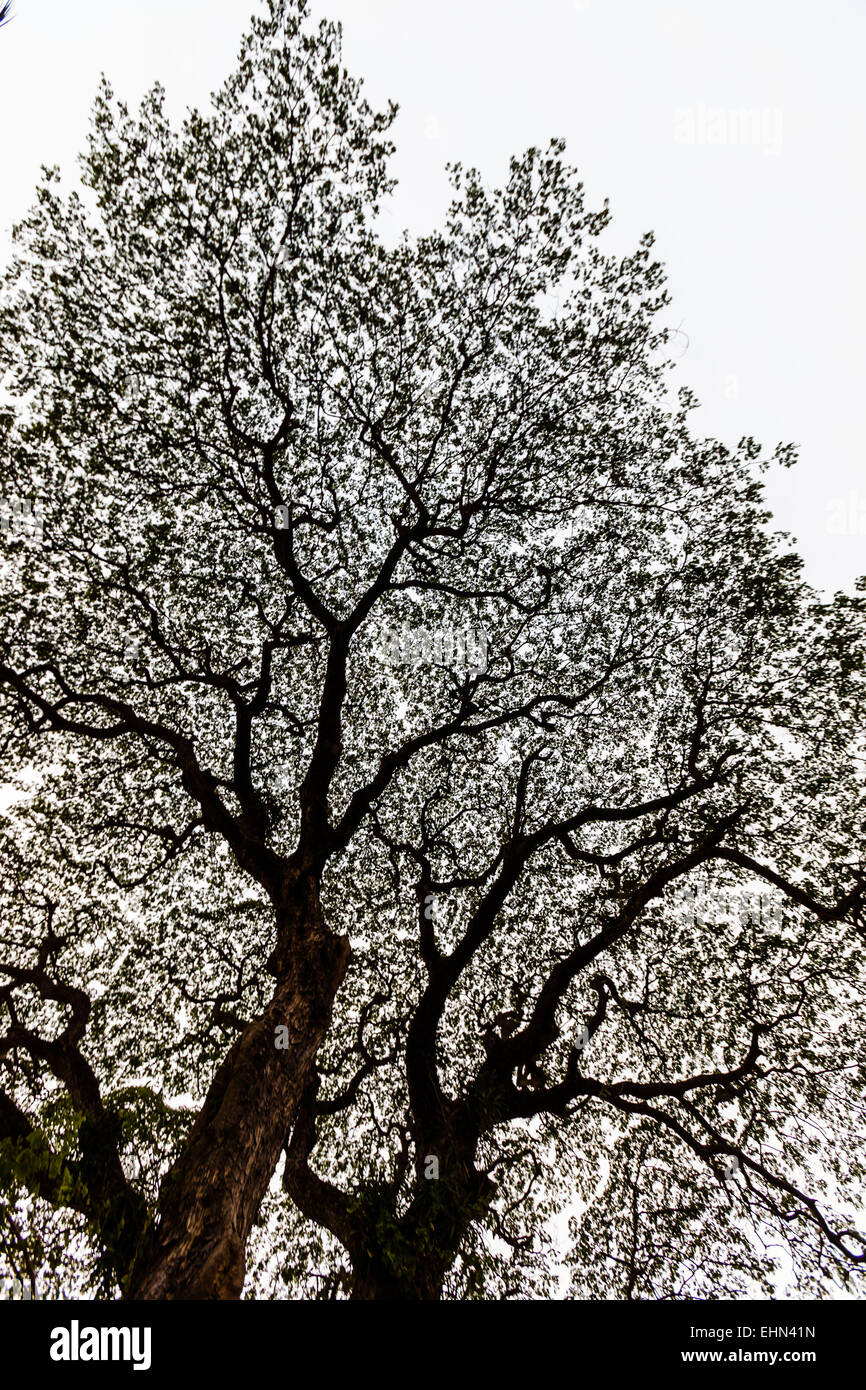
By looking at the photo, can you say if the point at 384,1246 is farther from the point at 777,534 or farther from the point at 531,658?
the point at 777,534

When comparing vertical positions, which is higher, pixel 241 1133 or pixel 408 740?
pixel 408 740

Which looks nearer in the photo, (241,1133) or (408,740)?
(241,1133)

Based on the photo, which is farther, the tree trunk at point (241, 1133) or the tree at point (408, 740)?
the tree at point (408, 740)

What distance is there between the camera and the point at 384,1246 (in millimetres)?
7785

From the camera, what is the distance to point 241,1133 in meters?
6.74

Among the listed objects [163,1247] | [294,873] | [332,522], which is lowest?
[163,1247]

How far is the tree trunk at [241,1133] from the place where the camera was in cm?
565

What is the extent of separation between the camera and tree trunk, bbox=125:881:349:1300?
5652 mm

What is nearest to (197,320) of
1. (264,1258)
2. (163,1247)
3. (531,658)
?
(531,658)

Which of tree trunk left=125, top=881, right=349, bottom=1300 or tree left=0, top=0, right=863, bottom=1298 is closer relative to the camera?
tree trunk left=125, top=881, right=349, bottom=1300

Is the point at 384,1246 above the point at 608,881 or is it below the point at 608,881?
below
